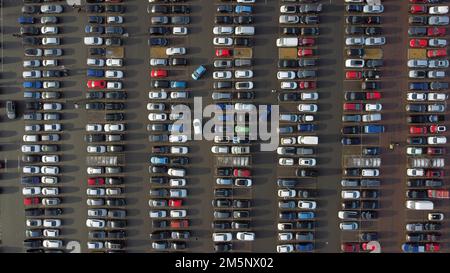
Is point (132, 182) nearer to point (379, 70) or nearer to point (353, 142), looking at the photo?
point (353, 142)

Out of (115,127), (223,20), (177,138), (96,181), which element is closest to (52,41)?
(115,127)

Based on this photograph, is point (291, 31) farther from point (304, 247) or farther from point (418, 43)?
point (304, 247)

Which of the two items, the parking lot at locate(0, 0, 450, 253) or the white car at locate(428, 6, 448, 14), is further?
the parking lot at locate(0, 0, 450, 253)

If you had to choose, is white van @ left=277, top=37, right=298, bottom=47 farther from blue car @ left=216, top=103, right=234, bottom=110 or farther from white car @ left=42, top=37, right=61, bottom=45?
white car @ left=42, top=37, right=61, bottom=45

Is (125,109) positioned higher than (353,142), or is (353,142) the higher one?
(125,109)

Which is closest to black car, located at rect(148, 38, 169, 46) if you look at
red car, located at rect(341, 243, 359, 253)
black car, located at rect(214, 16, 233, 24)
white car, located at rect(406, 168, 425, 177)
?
black car, located at rect(214, 16, 233, 24)

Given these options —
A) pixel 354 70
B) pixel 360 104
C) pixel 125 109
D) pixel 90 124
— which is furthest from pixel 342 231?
pixel 90 124

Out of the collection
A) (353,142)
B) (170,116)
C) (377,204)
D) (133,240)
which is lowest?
(133,240)
